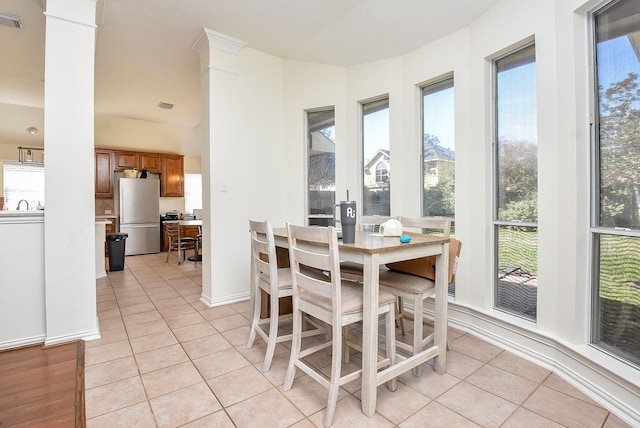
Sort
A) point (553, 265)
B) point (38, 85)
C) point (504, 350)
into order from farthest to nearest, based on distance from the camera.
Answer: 1. point (38, 85)
2. point (504, 350)
3. point (553, 265)

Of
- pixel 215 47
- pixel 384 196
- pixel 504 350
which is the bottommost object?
pixel 504 350

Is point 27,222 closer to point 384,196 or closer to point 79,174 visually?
point 79,174

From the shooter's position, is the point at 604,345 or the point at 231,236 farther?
the point at 231,236

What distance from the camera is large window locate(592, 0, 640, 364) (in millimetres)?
1681

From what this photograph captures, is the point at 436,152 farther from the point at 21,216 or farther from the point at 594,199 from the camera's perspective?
the point at 21,216

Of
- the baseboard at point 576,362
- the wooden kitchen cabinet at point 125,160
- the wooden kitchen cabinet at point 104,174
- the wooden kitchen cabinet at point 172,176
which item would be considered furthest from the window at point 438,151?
the wooden kitchen cabinet at point 104,174

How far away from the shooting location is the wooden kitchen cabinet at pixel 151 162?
7098 millimetres

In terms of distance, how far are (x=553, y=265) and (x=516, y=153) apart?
88cm

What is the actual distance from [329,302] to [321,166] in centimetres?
254

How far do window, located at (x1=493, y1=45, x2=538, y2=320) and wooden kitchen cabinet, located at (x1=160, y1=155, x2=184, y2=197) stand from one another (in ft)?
22.9

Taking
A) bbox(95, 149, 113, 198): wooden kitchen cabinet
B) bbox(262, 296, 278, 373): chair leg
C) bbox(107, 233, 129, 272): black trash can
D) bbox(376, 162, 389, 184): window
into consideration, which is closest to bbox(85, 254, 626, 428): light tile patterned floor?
bbox(262, 296, 278, 373): chair leg

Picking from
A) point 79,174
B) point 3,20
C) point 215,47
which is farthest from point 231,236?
point 3,20

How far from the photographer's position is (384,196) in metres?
3.58

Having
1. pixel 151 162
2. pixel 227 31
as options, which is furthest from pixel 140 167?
pixel 227 31
